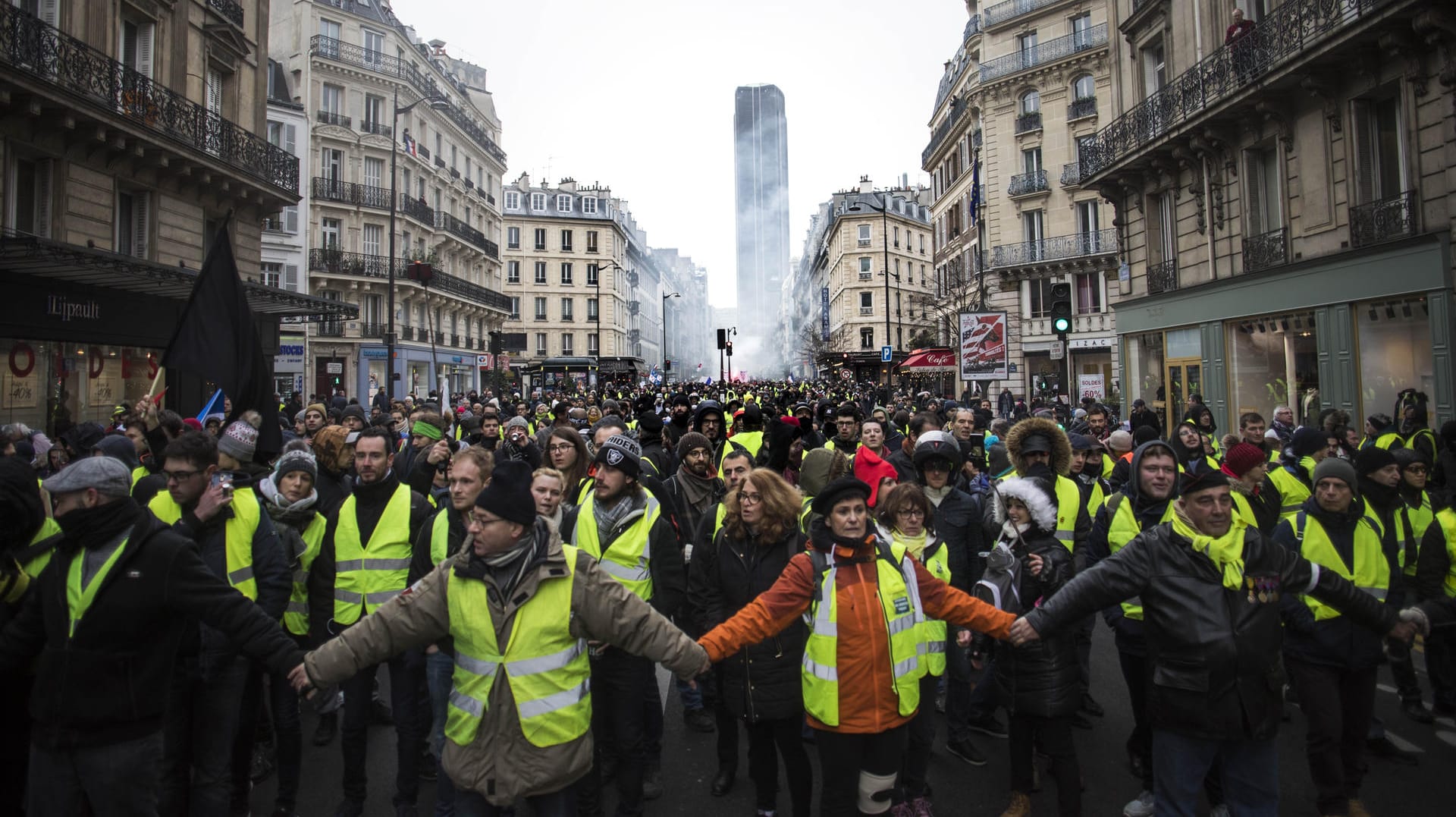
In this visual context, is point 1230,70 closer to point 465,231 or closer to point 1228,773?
point 1228,773

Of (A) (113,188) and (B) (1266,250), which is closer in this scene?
(A) (113,188)

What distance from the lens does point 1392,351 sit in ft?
41.3

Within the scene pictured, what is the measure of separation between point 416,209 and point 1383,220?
122 feet

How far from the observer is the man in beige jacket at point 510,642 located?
9.74 ft

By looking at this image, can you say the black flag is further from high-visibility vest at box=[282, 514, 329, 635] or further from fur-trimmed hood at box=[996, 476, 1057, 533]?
fur-trimmed hood at box=[996, 476, 1057, 533]

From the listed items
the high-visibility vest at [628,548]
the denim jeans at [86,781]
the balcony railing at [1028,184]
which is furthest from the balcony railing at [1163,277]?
the denim jeans at [86,781]

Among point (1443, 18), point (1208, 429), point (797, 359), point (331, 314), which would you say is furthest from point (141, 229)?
point (797, 359)

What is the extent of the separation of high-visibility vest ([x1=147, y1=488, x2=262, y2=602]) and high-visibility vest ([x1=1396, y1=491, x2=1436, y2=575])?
630 cm

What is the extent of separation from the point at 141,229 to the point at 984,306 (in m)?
29.0

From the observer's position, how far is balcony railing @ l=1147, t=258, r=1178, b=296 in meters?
18.6

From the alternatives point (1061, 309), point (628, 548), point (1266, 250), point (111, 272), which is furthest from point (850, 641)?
point (1266, 250)

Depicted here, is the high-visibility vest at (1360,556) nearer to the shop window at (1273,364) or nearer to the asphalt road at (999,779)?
the asphalt road at (999,779)

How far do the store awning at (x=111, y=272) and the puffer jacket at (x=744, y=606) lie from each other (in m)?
9.39

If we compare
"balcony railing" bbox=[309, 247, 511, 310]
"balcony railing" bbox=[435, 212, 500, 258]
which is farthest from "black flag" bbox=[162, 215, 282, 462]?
Result: "balcony railing" bbox=[435, 212, 500, 258]
